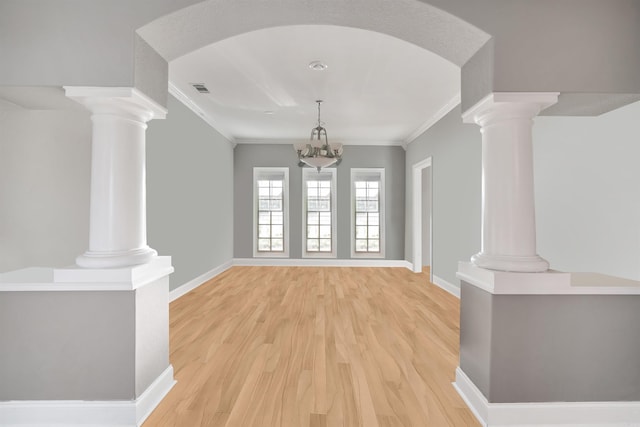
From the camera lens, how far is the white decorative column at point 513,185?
2.03m

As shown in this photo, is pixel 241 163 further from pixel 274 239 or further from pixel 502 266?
pixel 502 266

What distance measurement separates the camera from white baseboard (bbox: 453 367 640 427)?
1967mm

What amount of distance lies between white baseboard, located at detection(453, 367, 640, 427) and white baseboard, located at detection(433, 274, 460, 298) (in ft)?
9.89

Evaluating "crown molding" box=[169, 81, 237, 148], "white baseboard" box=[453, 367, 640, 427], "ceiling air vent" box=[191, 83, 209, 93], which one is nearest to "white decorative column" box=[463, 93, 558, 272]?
"white baseboard" box=[453, 367, 640, 427]

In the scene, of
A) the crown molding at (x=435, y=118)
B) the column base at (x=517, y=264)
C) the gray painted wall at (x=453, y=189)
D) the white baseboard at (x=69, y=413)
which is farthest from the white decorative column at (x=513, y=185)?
the crown molding at (x=435, y=118)

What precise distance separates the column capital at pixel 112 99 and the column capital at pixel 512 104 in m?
2.10

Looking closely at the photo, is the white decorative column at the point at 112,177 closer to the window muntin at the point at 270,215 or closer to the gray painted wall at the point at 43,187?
the gray painted wall at the point at 43,187

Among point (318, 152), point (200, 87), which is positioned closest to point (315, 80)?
point (318, 152)

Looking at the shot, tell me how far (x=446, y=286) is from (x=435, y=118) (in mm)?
2888

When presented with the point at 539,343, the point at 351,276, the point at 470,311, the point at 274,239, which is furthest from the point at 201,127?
the point at 539,343

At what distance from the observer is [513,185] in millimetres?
2059

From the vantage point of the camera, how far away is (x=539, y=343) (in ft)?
6.57

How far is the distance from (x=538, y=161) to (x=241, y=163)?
20.6 ft

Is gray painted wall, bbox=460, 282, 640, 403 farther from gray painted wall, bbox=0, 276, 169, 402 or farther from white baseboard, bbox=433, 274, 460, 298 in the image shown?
white baseboard, bbox=433, 274, 460, 298
